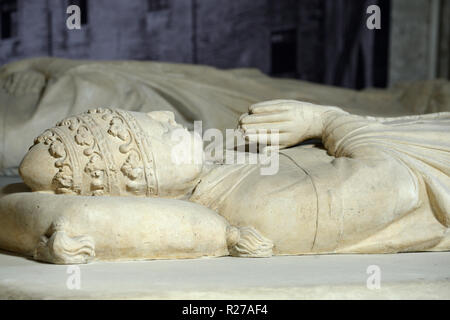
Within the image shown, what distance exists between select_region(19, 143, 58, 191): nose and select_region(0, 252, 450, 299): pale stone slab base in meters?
0.32

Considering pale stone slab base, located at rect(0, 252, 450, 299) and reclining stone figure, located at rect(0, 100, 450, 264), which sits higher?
reclining stone figure, located at rect(0, 100, 450, 264)

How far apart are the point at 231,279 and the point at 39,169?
38.4 inches

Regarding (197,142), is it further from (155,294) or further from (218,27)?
(218,27)

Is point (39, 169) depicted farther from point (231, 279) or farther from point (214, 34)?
point (214, 34)

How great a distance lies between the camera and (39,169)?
2777 mm

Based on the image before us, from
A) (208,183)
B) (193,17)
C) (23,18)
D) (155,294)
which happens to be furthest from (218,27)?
(155,294)

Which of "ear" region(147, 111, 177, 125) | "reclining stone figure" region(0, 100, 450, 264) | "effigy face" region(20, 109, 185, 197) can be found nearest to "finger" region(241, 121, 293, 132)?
"reclining stone figure" region(0, 100, 450, 264)

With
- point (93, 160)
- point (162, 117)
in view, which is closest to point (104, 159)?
point (93, 160)

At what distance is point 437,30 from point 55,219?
7.79 meters

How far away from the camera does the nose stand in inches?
109

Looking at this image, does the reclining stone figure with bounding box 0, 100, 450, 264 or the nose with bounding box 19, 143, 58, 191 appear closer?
the reclining stone figure with bounding box 0, 100, 450, 264

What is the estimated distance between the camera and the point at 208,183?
3045mm

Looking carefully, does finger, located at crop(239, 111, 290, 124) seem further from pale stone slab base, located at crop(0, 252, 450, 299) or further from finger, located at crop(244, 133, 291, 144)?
pale stone slab base, located at crop(0, 252, 450, 299)
